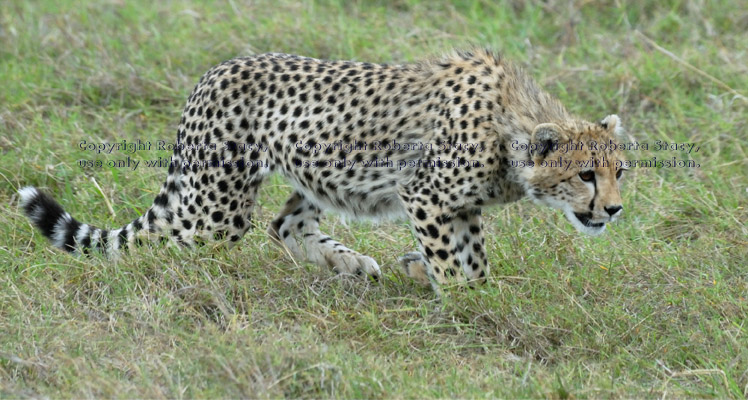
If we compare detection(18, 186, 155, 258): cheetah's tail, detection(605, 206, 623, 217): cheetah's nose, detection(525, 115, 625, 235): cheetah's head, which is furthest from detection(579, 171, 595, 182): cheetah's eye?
detection(18, 186, 155, 258): cheetah's tail

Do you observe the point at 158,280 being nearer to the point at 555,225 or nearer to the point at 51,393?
the point at 51,393

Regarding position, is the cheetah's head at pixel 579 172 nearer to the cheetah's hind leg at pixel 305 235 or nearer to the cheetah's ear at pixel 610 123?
the cheetah's ear at pixel 610 123

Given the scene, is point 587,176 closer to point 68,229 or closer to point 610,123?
point 610,123

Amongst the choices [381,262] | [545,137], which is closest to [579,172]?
[545,137]

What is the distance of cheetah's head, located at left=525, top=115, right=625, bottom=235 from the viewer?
4.02 m

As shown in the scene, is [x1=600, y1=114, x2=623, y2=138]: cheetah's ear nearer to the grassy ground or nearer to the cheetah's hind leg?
the grassy ground

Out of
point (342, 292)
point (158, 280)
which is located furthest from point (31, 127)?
point (342, 292)

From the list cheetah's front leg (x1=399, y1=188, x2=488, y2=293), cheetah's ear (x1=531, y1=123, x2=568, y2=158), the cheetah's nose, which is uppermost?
cheetah's ear (x1=531, y1=123, x2=568, y2=158)

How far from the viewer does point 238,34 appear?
6.64 m

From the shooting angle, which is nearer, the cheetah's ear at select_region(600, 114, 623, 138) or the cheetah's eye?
the cheetah's eye

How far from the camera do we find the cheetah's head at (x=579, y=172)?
4.02 metres

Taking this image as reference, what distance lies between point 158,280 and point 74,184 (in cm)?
132

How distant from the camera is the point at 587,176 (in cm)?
404

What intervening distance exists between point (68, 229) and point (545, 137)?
2.01m
